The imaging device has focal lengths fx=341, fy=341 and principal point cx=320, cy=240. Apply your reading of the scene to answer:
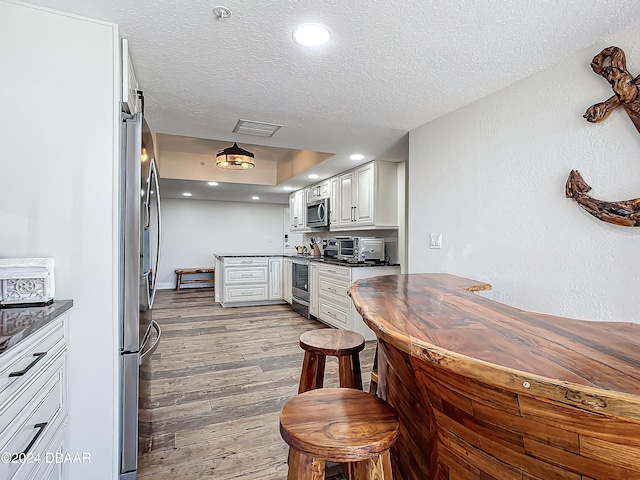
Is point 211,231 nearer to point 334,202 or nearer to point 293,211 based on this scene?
point 293,211

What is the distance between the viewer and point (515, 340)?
845 millimetres

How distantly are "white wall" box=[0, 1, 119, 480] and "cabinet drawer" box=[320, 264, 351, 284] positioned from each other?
2.88 meters

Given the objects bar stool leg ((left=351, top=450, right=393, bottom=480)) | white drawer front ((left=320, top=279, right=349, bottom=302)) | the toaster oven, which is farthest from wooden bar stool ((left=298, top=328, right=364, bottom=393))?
the toaster oven

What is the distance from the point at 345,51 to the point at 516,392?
1659mm

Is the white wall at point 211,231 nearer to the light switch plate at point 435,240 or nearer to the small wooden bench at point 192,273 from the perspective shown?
the small wooden bench at point 192,273

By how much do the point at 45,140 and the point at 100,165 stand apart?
23 cm

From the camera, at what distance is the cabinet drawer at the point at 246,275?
586 centimetres

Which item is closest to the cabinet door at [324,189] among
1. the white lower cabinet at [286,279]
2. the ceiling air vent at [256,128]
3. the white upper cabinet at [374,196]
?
the white upper cabinet at [374,196]

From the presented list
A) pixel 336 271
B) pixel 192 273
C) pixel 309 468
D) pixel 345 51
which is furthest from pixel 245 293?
pixel 309 468

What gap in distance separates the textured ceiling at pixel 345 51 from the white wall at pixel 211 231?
572cm

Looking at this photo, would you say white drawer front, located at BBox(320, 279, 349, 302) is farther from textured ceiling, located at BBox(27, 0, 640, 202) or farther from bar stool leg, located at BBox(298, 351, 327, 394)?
bar stool leg, located at BBox(298, 351, 327, 394)

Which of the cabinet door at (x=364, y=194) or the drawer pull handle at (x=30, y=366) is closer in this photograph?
the drawer pull handle at (x=30, y=366)

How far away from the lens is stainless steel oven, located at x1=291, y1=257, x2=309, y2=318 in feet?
17.2

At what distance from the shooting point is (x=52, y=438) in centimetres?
125
